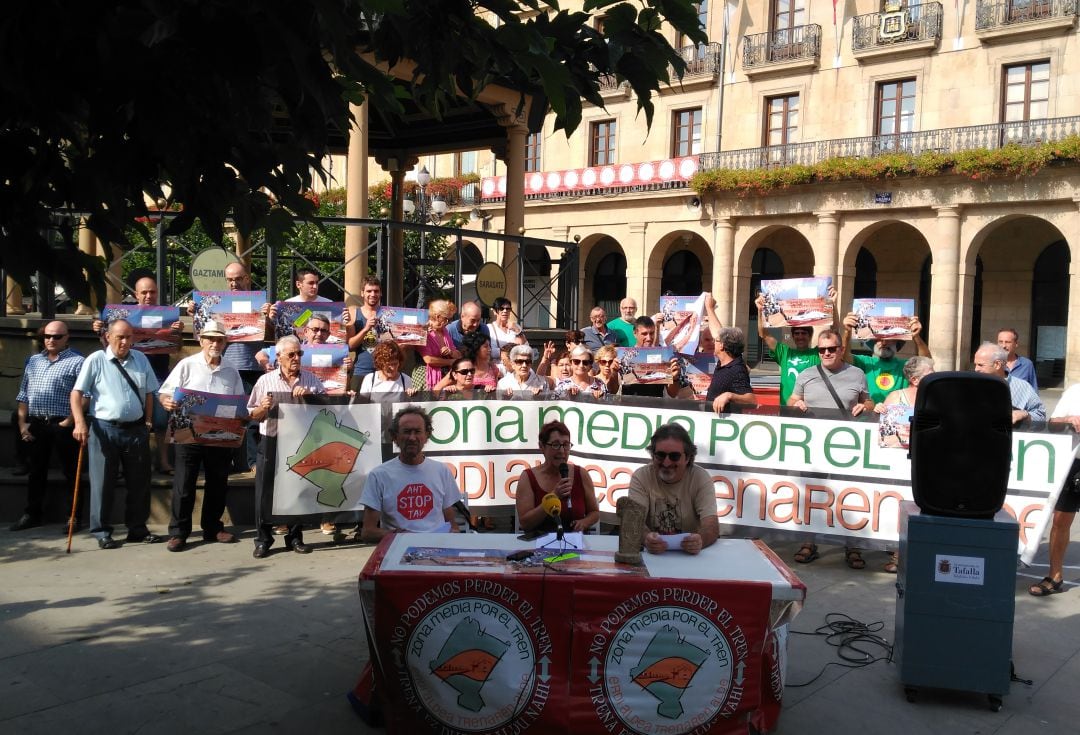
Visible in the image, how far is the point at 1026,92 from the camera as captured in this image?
87.5ft

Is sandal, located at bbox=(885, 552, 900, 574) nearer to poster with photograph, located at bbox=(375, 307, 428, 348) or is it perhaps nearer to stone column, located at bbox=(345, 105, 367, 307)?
poster with photograph, located at bbox=(375, 307, 428, 348)

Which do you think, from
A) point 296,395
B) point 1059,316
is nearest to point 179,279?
point 296,395

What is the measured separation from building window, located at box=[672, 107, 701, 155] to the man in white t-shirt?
28912mm

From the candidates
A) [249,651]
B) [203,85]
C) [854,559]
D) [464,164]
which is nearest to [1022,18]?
[464,164]

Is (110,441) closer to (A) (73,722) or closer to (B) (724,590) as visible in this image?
(A) (73,722)

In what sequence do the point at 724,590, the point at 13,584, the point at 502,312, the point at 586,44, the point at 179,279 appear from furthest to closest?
1. the point at 179,279
2. the point at 502,312
3. the point at 13,584
4. the point at 724,590
5. the point at 586,44

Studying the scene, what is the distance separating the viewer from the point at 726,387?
305 inches

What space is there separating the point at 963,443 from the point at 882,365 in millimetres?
3516

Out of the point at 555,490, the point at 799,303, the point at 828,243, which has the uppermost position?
the point at 828,243

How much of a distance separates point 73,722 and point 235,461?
4.58m

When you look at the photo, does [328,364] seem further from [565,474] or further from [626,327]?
[626,327]

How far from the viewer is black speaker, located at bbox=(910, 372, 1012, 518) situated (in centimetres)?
480

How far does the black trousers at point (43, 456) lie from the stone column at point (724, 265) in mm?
25414

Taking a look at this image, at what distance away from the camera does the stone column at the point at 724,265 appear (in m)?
31.6
